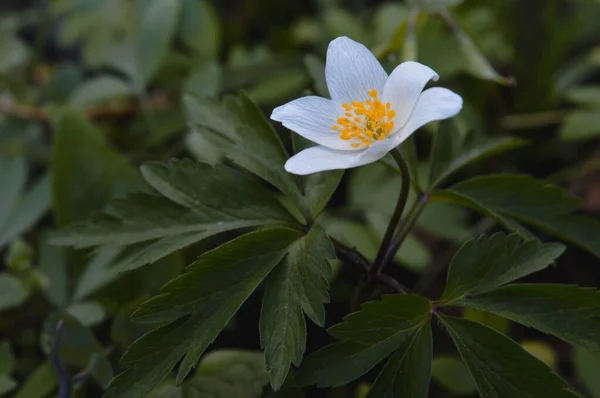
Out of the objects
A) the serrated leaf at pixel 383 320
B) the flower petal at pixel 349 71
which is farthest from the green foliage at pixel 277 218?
the flower petal at pixel 349 71

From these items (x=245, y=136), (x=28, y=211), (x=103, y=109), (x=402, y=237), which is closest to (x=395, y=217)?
(x=402, y=237)

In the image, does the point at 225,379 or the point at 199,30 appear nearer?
the point at 225,379

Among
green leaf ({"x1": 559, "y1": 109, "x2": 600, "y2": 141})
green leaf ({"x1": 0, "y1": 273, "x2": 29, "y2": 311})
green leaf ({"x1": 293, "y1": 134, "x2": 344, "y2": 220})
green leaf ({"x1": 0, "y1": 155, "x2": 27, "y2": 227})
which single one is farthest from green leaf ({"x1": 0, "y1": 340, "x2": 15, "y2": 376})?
green leaf ({"x1": 559, "y1": 109, "x2": 600, "y2": 141})

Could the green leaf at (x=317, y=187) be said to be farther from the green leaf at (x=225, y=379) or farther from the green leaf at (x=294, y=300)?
the green leaf at (x=225, y=379)

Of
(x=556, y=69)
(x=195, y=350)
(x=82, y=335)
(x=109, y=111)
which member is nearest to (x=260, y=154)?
(x=195, y=350)

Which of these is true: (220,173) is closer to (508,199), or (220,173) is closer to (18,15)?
(508,199)

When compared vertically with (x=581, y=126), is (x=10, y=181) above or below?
above

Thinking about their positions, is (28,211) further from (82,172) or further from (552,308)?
(552,308)
